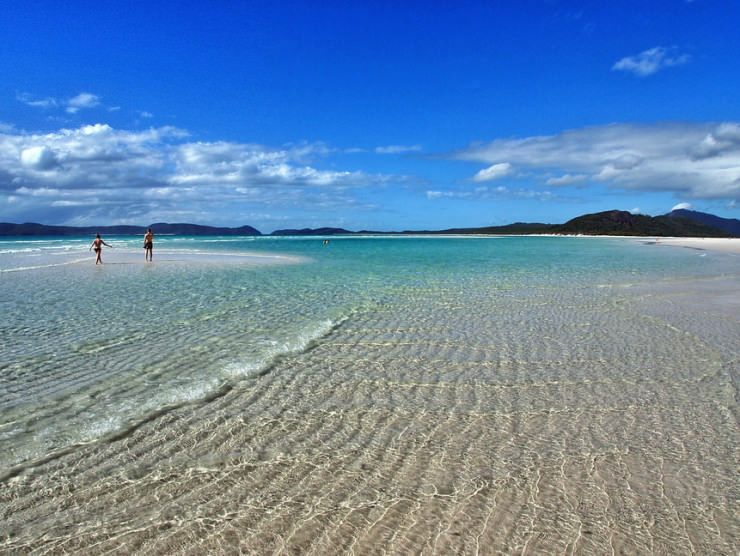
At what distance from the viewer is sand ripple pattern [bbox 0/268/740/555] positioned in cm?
394

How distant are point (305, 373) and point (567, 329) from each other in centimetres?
703

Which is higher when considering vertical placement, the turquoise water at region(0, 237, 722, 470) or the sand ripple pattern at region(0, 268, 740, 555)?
the turquoise water at region(0, 237, 722, 470)

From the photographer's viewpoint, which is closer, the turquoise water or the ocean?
the ocean

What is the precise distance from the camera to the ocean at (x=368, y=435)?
403 cm

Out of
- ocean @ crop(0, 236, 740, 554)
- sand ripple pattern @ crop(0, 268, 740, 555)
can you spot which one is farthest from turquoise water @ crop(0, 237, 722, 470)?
sand ripple pattern @ crop(0, 268, 740, 555)

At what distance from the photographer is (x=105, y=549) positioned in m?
3.78

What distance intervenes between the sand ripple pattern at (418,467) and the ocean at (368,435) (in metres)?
0.02

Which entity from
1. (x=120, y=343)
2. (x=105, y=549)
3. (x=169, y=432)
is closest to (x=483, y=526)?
(x=105, y=549)

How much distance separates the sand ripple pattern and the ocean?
0.02m

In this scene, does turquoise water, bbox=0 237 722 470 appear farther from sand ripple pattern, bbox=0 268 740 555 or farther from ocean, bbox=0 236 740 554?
sand ripple pattern, bbox=0 268 740 555

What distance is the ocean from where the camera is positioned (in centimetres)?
403

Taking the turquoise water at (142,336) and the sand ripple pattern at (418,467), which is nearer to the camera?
the sand ripple pattern at (418,467)

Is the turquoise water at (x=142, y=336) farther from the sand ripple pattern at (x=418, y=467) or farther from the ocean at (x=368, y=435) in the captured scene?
the sand ripple pattern at (x=418, y=467)

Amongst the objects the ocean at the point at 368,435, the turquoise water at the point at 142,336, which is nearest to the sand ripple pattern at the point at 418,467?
the ocean at the point at 368,435
